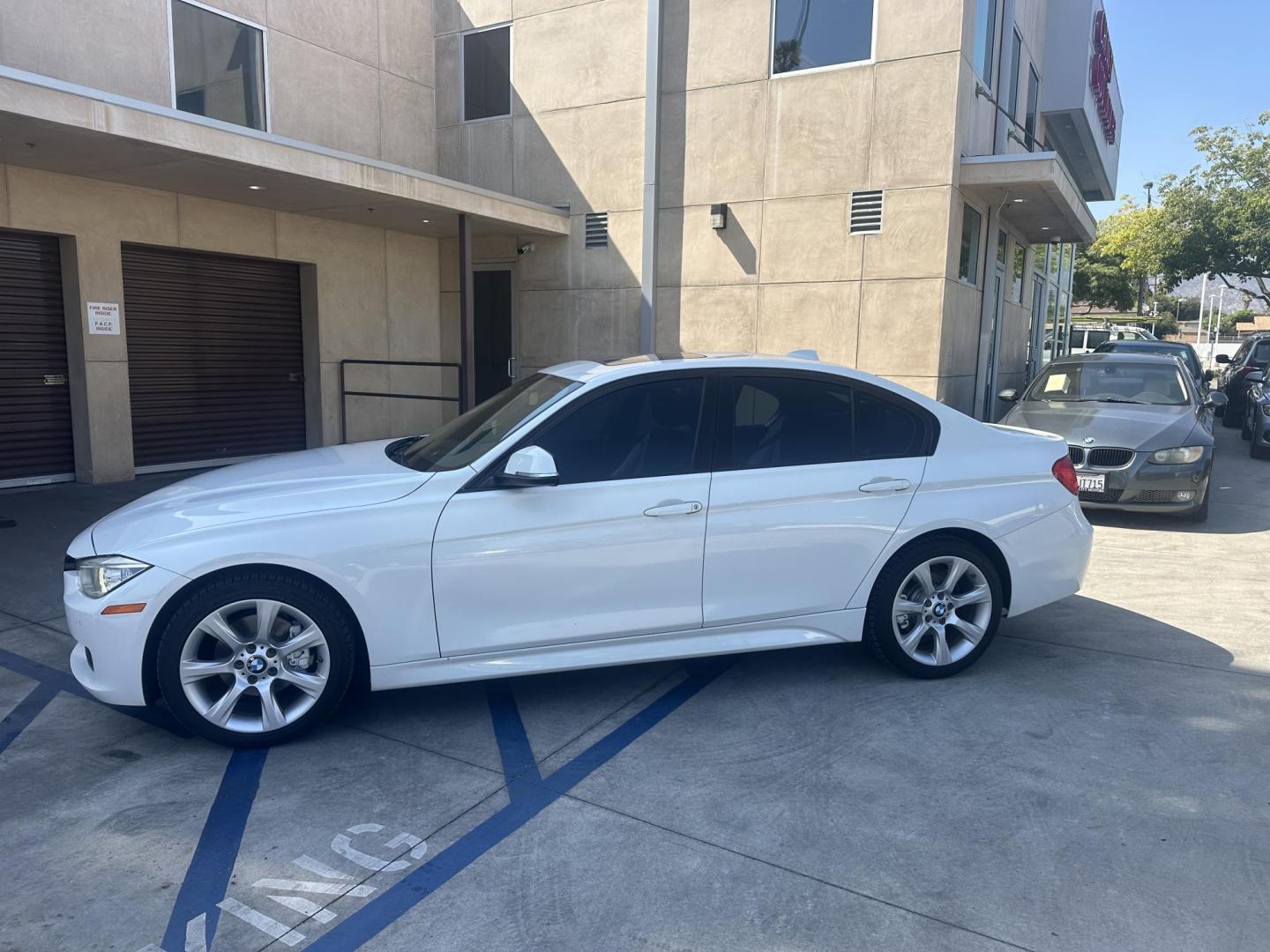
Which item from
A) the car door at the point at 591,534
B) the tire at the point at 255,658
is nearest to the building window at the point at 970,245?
the car door at the point at 591,534

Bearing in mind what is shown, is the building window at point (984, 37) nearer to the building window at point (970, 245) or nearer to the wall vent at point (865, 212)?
the building window at point (970, 245)

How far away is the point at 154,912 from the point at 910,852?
242cm

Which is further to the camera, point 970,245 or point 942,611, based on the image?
point 970,245

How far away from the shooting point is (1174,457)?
Answer: 328 inches

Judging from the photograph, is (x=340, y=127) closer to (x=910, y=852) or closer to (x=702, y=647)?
(x=702, y=647)

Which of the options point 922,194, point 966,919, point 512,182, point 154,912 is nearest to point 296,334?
point 512,182

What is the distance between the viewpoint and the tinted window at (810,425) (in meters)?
4.37

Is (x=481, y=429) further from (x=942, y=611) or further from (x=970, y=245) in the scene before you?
(x=970, y=245)

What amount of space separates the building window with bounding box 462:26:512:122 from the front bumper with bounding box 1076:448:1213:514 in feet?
32.7

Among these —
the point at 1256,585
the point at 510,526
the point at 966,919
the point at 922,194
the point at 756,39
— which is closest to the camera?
the point at 966,919

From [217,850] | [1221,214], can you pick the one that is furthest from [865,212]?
[1221,214]

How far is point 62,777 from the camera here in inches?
142

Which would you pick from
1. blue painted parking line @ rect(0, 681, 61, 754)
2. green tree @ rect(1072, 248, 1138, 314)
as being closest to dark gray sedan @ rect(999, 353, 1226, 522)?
blue painted parking line @ rect(0, 681, 61, 754)

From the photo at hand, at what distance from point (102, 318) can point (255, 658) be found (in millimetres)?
7648
